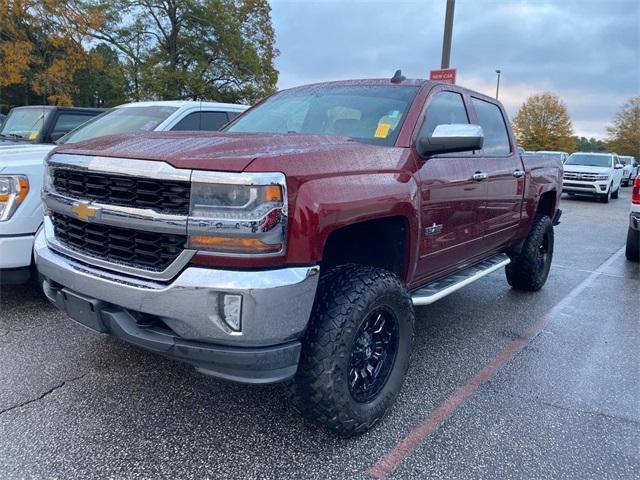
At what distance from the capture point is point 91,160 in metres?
2.45

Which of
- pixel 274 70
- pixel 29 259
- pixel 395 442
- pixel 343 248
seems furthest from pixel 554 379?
pixel 274 70

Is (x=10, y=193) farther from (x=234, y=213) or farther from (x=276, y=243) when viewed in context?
(x=276, y=243)

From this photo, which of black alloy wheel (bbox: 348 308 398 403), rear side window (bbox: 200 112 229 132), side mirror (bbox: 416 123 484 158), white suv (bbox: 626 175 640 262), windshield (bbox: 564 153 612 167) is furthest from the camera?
windshield (bbox: 564 153 612 167)

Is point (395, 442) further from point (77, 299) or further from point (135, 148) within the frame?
point (135, 148)

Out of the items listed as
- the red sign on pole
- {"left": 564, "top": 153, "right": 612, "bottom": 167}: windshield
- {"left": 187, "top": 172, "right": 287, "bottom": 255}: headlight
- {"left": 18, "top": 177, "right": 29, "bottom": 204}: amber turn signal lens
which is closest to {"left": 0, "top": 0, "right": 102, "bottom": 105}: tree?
the red sign on pole

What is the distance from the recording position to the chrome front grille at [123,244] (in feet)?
7.25

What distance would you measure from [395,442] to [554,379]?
145 cm

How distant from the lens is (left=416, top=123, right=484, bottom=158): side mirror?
9.59 feet

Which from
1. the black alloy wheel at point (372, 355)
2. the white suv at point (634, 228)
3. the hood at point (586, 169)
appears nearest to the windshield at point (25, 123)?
the black alloy wheel at point (372, 355)

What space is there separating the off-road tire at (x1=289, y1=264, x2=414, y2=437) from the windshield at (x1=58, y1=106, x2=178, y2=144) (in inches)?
133

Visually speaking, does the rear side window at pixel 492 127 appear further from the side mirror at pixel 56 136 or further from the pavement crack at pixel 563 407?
the side mirror at pixel 56 136

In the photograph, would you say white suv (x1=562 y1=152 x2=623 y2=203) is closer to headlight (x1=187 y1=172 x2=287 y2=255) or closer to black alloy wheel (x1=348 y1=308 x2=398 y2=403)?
black alloy wheel (x1=348 y1=308 x2=398 y2=403)

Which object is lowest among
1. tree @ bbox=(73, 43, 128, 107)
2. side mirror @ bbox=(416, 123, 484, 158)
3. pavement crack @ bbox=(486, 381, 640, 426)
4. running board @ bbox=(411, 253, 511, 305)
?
pavement crack @ bbox=(486, 381, 640, 426)

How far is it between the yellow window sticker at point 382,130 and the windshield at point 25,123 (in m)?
4.53
